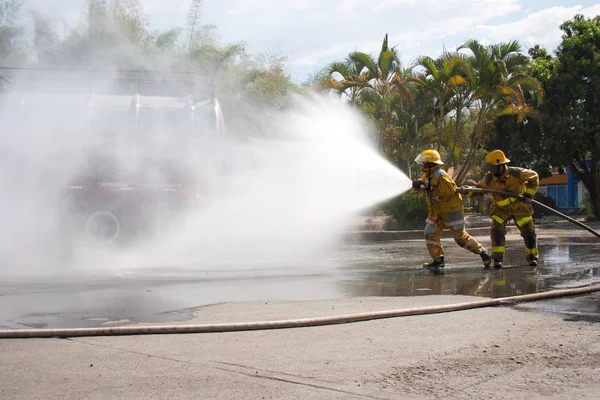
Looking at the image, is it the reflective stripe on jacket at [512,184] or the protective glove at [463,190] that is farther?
the reflective stripe on jacket at [512,184]

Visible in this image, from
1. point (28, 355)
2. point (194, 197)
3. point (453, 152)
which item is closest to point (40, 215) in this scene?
point (194, 197)

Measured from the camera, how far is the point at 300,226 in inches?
562

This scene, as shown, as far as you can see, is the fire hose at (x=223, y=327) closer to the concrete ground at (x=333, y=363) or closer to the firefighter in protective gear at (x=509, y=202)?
the concrete ground at (x=333, y=363)

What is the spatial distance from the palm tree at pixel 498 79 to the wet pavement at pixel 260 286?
33.3 ft

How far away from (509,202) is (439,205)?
980 millimetres

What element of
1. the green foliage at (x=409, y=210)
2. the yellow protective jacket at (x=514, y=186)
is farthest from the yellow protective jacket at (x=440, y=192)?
the green foliage at (x=409, y=210)

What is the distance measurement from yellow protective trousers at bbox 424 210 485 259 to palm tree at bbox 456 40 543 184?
38.4 ft

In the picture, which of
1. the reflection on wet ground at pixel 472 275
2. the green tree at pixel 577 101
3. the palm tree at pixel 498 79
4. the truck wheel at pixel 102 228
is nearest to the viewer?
the reflection on wet ground at pixel 472 275

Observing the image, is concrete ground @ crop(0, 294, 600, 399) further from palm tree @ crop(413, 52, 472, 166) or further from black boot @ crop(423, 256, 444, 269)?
palm tree @ crop(413, 52, 472, 166)

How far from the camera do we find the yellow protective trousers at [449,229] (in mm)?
8570

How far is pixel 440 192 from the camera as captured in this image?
852 centimetres

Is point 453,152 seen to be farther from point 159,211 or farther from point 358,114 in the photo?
point 159,211

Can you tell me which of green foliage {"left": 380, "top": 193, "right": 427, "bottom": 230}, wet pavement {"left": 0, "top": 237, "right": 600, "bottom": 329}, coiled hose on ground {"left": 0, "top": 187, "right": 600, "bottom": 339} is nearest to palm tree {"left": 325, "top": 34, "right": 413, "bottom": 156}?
green foliage {"left": 380, "top": 193, "right": 427, "bottom": 230}

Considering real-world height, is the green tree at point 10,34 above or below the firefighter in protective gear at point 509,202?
above
